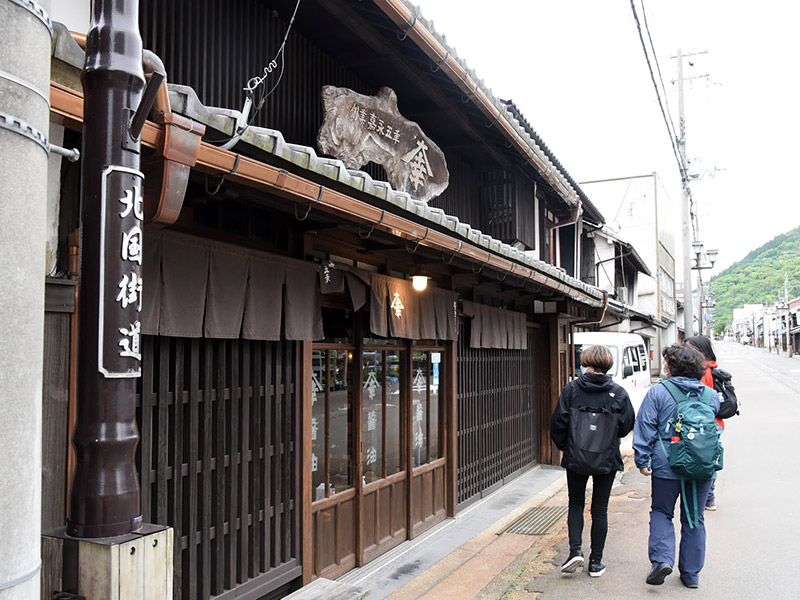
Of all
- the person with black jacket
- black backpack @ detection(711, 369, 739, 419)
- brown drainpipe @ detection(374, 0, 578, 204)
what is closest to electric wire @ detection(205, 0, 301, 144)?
brown drainpipe @ detection(374, 0, 578, 204)

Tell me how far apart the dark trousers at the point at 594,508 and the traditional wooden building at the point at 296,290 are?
96.7 inches

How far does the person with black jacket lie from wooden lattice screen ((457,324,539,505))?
354cm

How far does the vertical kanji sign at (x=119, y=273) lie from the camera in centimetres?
246

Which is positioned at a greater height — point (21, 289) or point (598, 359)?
point (21, 289)

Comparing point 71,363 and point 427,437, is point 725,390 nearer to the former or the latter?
point 427,437

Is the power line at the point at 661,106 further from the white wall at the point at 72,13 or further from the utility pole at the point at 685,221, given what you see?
the white wall at the point at 72,13

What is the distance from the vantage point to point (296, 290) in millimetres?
6027

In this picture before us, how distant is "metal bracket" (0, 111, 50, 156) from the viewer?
2043 mm

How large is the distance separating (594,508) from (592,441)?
76 centimetres

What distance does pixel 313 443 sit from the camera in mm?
6820

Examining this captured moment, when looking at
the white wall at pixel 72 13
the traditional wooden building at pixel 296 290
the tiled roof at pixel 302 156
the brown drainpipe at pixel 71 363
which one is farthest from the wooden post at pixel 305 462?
the white wall at pixel 72 13

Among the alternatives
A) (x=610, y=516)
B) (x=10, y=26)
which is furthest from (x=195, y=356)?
(x=610, y=516)

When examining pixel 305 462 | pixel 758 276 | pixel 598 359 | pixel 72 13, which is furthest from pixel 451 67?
pixel 758 276

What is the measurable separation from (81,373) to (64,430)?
5.92 feet
